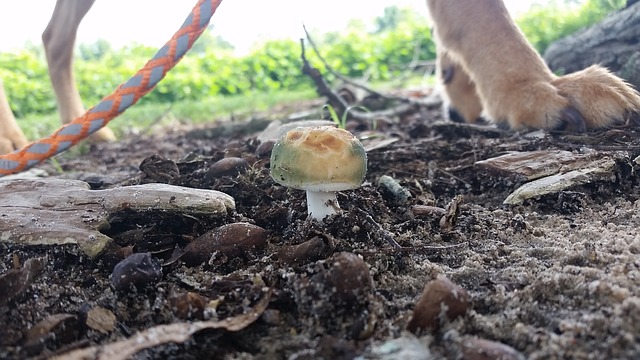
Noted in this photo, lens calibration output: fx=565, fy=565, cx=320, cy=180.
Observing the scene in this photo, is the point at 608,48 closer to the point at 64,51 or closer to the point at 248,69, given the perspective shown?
the point at 64,51

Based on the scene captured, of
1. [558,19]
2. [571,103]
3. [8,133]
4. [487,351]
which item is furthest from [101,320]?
[558,19]

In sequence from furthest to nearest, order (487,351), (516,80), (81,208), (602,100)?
(516,80) → (602,100) → (81,208) → (487,351)

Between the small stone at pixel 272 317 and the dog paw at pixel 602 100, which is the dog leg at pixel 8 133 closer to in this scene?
the small stone at pixel 272 317

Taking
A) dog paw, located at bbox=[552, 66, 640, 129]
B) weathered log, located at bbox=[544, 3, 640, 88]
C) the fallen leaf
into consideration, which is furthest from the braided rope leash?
weathered log, located at bbox=[544, 3, 640, 88]

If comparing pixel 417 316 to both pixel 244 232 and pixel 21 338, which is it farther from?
pixel 21 338

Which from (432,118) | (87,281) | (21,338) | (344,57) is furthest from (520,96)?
(344,57)

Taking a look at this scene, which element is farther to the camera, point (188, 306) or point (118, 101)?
point (118, 101)
